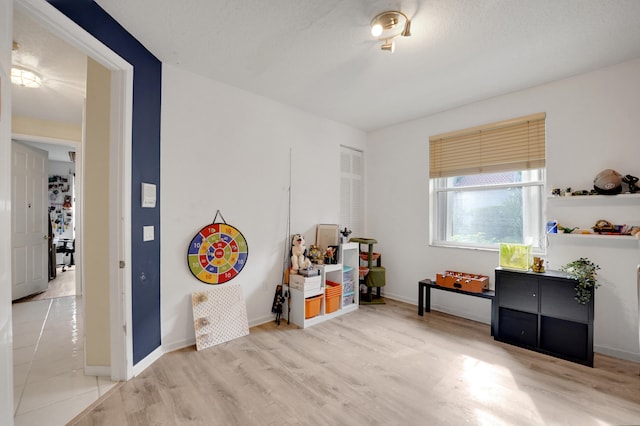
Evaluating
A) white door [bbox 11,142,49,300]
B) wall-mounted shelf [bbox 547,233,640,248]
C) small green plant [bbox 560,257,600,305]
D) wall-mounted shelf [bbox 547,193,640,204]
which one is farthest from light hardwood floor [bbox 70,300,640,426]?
white door [bbox 11,142,49,300]

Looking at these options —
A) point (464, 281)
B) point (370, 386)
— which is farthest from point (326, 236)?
point (370, 386)

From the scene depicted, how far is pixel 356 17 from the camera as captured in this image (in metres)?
1.89

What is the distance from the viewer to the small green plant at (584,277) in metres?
2.33

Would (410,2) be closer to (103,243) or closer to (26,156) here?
(103,243)

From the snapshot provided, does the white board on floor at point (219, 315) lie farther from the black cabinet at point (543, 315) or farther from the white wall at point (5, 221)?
the black cabinet at point (543, 315)

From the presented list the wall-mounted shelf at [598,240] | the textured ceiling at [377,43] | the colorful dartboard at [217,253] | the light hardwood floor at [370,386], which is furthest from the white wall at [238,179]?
the wall-mounted shelf at [598,240]

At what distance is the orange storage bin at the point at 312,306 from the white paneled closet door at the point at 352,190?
1362 mm

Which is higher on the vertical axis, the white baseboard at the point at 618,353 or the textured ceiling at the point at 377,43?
the textured ceiling at the point at 377,43

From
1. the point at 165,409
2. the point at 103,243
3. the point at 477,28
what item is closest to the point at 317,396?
the point at 165,409

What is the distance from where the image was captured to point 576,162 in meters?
2.69

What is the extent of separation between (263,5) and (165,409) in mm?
2745

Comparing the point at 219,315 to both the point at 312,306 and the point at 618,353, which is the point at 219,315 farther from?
the point at 618,353

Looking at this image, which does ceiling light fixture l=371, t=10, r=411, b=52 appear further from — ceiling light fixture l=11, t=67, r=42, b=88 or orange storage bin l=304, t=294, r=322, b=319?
ceiling light fixture l=11, t=67, r=42, b=88

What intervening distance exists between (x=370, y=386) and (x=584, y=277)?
2101 millimetres
